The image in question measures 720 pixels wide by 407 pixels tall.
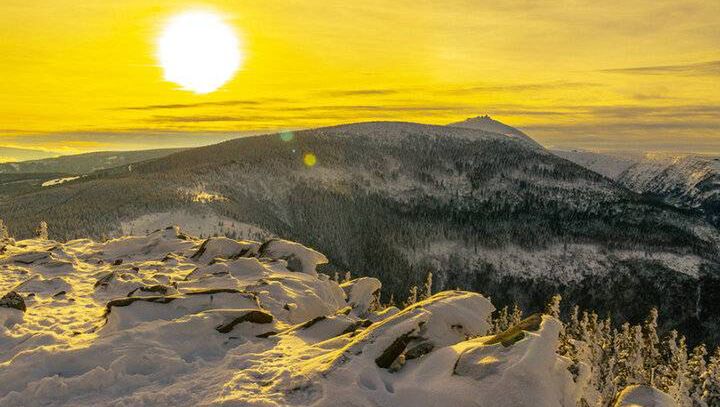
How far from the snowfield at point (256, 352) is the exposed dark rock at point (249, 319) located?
1.1 inches

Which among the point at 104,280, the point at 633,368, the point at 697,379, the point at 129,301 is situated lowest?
the point at 633,368

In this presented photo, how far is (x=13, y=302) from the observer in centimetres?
1476

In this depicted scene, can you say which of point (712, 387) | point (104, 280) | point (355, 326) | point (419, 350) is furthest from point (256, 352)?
point (712, 387)

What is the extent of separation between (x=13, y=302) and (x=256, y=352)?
28.1ft

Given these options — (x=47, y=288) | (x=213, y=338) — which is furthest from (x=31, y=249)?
(x=213, y=338)

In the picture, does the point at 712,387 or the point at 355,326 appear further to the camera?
the point at 712,387

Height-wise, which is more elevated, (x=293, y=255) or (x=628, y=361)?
(x=293, y=255)

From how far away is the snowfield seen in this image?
343 inches

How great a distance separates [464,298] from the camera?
12.8m

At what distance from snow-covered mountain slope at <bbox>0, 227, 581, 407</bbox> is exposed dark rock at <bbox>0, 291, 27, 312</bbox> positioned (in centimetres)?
4

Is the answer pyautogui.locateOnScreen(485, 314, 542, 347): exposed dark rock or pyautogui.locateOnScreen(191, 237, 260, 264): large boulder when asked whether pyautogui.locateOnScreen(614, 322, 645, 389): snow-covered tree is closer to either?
pyautogui.locateOnScreen(191, 237, 260, 264): large boulder

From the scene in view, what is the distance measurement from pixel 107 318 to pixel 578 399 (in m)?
12.0

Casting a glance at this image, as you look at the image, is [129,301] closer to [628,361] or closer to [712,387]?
[712,387]

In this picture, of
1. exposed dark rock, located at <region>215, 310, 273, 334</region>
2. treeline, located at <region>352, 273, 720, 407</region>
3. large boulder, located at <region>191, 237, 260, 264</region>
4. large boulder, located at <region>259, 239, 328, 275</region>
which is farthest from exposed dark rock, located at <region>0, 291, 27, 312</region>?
treeline, located at <region>352, 273, 720, 407</region>
